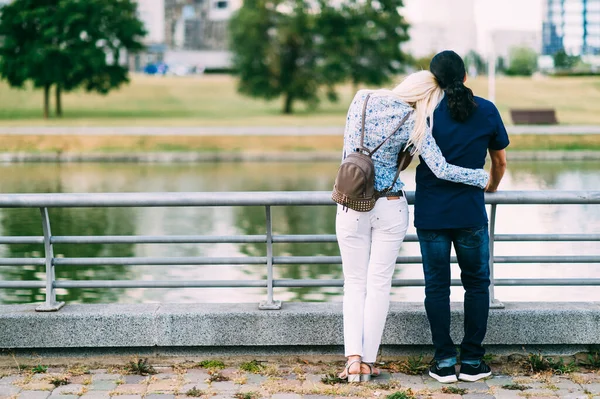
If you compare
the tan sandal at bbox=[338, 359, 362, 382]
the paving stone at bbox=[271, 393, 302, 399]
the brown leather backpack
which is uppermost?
the brown leather backpack

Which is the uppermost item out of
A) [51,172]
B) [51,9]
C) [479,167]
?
[51,9]

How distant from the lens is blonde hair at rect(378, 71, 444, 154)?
15.7 ft

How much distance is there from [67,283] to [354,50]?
57.7 meters

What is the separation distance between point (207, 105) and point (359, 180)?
61.6 meters

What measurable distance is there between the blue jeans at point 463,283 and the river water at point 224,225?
4.93 meters

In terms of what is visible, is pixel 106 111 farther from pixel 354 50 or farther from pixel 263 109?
pixel 354 50

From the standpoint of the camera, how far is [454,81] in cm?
476

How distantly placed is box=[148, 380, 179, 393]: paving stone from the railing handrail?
990mm

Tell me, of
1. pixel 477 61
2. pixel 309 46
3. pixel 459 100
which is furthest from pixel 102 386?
pixel 477 61

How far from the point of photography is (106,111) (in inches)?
2325

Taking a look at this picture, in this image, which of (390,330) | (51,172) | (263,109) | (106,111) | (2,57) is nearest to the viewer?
(390,330)

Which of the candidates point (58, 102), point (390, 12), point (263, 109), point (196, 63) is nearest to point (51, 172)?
point (58, 102)

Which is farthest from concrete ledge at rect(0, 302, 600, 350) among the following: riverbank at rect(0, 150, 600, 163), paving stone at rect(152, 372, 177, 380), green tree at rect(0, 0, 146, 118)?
green tree at rect(0, 0, 146, 118)

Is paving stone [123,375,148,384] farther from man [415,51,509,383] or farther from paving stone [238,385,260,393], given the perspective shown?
man [415,51,509,383]
